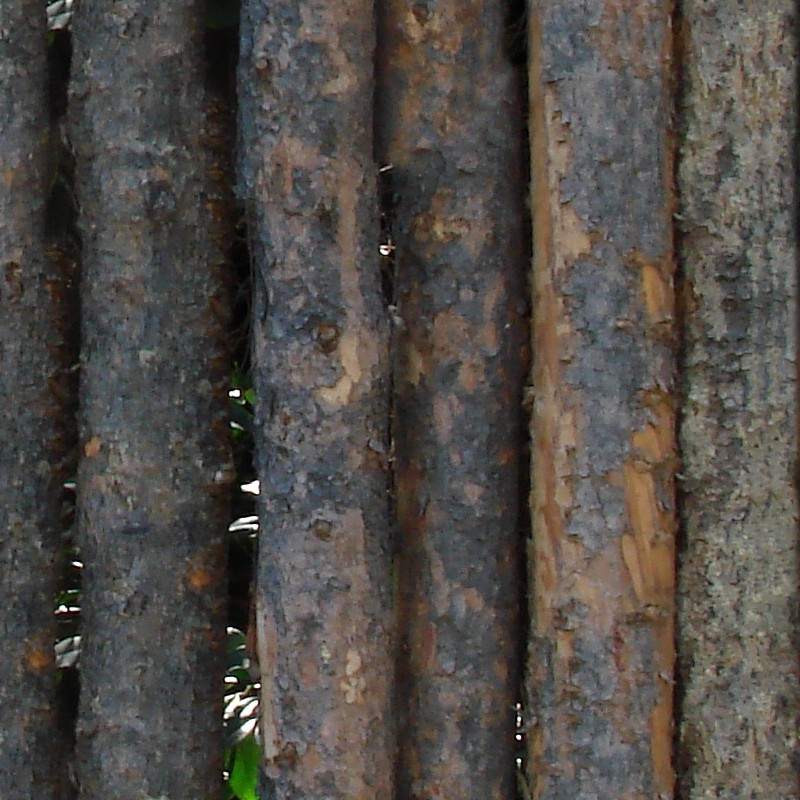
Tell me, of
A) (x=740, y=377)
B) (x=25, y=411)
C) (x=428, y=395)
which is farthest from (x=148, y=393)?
(x=740, y=377)

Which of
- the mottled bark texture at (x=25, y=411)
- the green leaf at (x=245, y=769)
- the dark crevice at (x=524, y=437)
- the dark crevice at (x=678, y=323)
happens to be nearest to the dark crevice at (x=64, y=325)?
the mottled bark texture at (x=25, y=411)

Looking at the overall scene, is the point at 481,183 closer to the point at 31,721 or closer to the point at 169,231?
the point at 169,231

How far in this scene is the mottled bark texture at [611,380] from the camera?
1365 millimetres

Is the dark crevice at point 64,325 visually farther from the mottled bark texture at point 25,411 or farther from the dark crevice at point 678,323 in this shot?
the dark crevice at point 678,323

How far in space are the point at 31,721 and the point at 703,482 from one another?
2.92ft

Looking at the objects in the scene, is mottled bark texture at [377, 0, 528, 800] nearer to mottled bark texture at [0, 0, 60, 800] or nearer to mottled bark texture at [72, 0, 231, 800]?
mottled bark texture at [72, 0, 231, 800]

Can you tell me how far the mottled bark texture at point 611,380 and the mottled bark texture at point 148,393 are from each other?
1.43ft

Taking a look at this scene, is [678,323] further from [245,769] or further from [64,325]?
[245,769]

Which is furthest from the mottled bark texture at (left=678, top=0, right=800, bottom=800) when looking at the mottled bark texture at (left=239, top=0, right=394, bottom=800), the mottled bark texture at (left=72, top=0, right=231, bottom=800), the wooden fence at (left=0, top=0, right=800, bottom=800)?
the mottled bark texture at (left=72, top=0, right=231, bottom=800)

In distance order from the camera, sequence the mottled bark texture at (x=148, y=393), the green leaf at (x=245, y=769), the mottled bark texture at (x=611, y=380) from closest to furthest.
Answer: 1. the mottled bark texture at (x=611, y=380)
2. the mottled bark texture at (x=148, y=393)
3. the green leaf at (x=245, y=769)

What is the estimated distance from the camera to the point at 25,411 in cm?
152

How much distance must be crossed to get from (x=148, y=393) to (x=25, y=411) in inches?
6.8

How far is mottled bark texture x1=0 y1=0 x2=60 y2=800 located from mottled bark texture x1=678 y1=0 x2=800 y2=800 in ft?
2.62

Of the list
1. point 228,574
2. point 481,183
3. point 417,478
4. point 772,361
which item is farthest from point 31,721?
point 772,361
